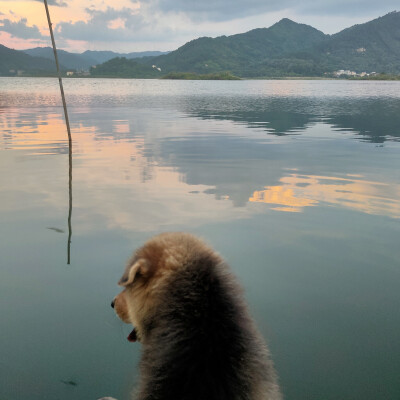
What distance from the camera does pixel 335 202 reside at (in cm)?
1030

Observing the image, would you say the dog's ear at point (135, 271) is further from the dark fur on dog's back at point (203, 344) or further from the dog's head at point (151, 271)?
the dark fur on dog's back at point (203, 344)

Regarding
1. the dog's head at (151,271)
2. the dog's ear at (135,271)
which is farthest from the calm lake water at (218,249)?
the dog's ear at (135,271)

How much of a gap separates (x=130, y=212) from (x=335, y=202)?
16.9ft

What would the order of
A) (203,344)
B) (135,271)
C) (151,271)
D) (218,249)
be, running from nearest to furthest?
(203,344) < (135,271) < (151,271) < (218,249)

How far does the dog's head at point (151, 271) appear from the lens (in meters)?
2.75

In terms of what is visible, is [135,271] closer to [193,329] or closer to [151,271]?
[151,271]

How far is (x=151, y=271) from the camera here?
280cm

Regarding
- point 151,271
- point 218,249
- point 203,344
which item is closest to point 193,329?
point 203,344

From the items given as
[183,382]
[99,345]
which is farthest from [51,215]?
[183,382]

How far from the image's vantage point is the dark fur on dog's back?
2.38 metres

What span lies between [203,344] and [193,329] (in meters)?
0.11

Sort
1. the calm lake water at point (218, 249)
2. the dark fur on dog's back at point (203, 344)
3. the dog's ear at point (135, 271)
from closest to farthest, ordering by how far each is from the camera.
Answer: the dark fur on dog's back at point (203, 344) < the dog's ear at point (135, 271) < the calm lake water at point (218, 249)

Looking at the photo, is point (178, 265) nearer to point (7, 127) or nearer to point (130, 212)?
point (130, 212)

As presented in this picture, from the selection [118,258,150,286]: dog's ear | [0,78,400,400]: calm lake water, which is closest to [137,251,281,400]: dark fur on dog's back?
[118,258,150,286]: dog's ear
